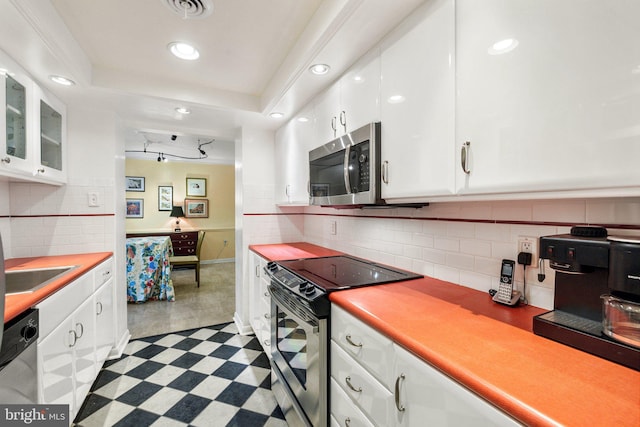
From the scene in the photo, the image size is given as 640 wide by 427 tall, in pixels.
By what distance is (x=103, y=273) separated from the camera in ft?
6.91

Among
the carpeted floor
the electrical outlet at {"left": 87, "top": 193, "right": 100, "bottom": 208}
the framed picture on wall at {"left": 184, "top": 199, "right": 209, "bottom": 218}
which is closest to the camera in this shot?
the electrical outlet at {"left": 87, "top": 193, "right": 100, "bottom": 208}

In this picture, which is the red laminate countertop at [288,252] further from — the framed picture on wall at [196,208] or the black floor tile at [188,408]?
the framed picture on wall at [196,208]

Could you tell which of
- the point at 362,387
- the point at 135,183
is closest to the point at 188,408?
the point at 362,387

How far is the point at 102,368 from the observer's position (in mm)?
2178

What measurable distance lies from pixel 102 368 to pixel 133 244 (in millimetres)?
1908

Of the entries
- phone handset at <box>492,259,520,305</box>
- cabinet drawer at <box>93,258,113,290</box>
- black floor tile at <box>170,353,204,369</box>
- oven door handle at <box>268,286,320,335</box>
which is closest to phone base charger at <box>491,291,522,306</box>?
phone handset at <box>492,259,520,305</box>

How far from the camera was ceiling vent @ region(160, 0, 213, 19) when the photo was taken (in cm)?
132

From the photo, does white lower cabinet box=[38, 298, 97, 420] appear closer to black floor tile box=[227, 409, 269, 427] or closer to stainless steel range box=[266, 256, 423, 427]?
black floor tile box=[227, 409, 269, 427]

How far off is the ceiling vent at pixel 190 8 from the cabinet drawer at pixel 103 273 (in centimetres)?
173

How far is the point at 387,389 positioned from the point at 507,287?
2.00ft

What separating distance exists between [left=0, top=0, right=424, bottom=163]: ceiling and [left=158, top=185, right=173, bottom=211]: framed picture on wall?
3.72 meters

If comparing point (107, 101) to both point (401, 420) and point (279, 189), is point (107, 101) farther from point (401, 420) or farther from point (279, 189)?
point (401, 420)

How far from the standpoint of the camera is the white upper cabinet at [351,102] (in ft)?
4.63

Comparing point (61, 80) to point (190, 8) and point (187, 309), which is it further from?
point (187, 309)
